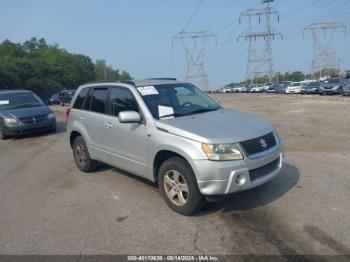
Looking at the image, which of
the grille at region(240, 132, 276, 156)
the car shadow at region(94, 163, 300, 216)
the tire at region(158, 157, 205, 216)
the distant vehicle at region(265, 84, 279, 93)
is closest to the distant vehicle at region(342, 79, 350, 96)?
the distant vehicle at region(265, 84, 279, 93)

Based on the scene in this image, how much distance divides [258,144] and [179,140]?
102 centimetres

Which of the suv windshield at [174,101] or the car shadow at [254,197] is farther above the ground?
the suv windshield at [174,101]

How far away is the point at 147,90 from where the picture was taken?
18.8 feet

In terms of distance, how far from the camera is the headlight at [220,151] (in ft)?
14.5

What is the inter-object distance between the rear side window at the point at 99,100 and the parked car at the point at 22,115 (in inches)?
260

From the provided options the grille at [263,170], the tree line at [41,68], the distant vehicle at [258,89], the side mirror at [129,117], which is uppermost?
the tree line at [41,68]

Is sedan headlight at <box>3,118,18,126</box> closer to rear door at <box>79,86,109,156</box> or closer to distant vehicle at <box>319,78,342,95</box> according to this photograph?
rear door at <box>79,86,109,156</box>

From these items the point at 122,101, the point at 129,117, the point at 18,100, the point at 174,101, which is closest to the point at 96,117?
the point at 122,101

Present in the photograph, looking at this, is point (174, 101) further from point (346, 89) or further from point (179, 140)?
point (346, 89)

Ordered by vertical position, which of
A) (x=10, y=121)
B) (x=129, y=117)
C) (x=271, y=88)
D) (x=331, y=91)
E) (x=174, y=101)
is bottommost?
(x=271, y=88)

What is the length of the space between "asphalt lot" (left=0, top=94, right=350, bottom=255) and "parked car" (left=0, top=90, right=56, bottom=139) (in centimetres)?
517

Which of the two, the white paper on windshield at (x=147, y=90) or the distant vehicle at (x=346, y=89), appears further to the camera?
the distant vehicle at (x=346, y=89)

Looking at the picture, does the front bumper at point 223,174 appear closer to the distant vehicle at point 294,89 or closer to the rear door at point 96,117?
the rear door at point 96,117

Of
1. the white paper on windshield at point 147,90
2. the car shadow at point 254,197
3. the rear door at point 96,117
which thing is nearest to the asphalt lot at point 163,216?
the car shadow at point 254,197
